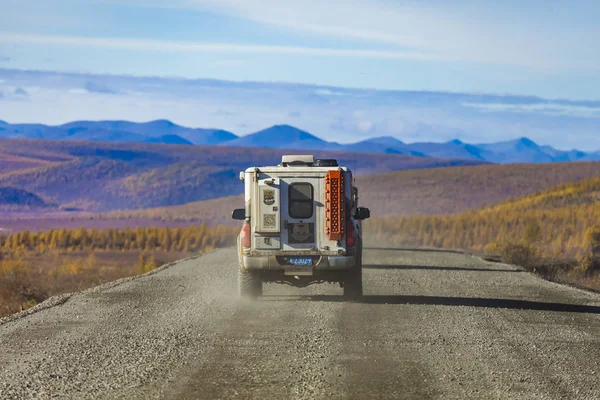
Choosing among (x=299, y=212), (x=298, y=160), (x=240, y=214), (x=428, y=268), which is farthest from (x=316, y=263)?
(x=428, y=268)

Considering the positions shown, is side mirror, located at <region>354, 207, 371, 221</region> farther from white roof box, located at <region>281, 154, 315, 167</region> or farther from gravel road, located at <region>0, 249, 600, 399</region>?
gravel road, located at <region>0, 249, 600, 399</region>

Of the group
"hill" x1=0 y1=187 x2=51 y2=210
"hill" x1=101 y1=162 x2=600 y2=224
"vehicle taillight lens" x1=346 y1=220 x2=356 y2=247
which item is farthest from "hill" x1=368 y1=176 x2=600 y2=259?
"hill" x1=0 y1=187 x2=51 y2=210

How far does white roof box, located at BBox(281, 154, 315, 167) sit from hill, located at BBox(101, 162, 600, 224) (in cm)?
8404

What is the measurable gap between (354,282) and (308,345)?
5.09 meters

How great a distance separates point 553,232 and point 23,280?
35.8 metres

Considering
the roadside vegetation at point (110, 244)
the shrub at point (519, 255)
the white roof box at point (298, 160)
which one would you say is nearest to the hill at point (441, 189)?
the roadside vegetation at point (110, 244)

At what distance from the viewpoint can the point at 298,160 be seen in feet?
60.8

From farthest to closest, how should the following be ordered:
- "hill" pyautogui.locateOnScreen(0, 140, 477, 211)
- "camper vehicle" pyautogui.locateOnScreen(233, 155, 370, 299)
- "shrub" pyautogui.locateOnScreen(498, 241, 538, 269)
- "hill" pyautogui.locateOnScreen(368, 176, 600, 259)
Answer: "hill" pyautogui.locateOnScreen(0, 140, 477, 211) → "hill" pyautogui.locateOnScreen(368, 176, 600, 259) → "shrub" pyautogui.locateOnScreen(498, 241, 538, 269) → "camper vehicle" pyautogui.locateOnScreen(233, 155, 370, 299)

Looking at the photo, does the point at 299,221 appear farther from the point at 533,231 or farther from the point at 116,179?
the point at 116,179

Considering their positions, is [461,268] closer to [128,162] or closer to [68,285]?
[68,285]

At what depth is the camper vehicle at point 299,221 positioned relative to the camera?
55.9 ft

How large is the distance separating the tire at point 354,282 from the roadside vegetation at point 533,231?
49.1 feet

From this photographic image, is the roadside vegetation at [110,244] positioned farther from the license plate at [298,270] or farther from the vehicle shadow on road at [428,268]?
the license plate at [298,270]

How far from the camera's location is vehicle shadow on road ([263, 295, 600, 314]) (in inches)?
695
